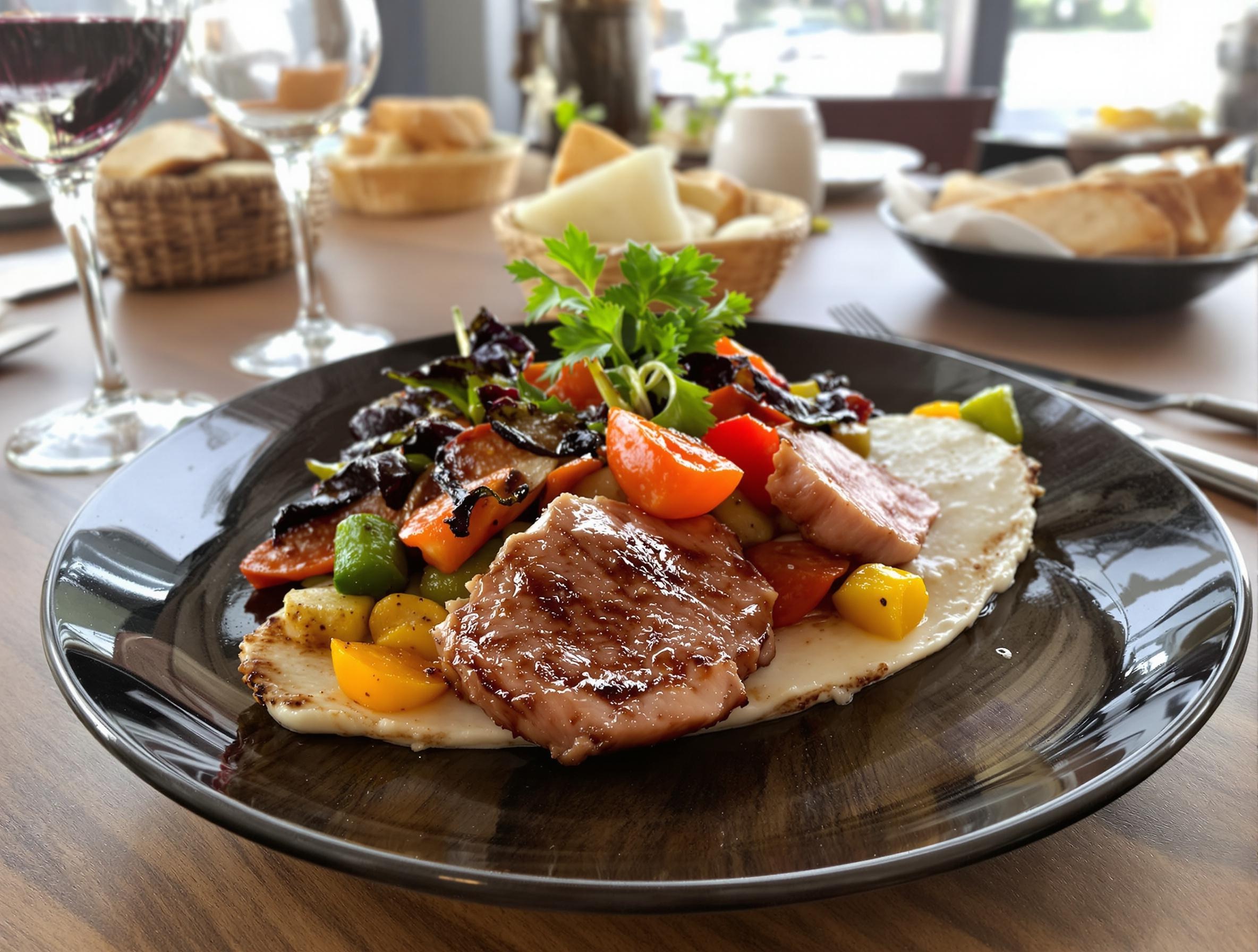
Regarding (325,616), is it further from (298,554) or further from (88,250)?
(88,250)

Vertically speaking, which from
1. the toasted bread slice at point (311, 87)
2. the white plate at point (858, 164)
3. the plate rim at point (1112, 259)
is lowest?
the white plate at point (858, 164)

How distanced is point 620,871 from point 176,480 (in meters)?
1.19

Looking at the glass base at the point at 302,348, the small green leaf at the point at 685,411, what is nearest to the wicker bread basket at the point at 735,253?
the glass base at the point at 302,348

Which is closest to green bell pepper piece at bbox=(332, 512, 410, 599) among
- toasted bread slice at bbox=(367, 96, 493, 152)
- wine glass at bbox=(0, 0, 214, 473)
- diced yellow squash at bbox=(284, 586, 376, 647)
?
diced yellow squash at bbox=(284, 586, 376, 647)

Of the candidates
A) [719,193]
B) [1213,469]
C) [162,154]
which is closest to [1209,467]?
[1213,469]

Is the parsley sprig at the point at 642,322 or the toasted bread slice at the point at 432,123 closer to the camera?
the parsley sprig at the point at 642,322

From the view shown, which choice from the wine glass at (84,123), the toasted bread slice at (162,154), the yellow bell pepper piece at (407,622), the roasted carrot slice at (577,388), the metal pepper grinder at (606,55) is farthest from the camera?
the metal pepper grinder at (606,55)

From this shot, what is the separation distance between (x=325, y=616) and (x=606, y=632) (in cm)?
46

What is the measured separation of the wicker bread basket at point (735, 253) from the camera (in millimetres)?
2660

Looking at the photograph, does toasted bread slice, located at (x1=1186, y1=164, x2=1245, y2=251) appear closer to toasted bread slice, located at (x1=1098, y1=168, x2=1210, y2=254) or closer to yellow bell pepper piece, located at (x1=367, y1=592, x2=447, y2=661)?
toasted bread slice, located at (x1=1098, y1=168, x2=1210, y2=254)

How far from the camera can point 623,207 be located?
281cm

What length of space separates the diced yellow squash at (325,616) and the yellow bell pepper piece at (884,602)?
2.40ft

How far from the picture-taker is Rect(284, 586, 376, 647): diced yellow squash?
56.6 inches

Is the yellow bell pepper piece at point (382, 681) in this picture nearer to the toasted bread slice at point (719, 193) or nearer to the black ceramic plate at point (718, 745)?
the black ceramic plate at point (718, 745)
